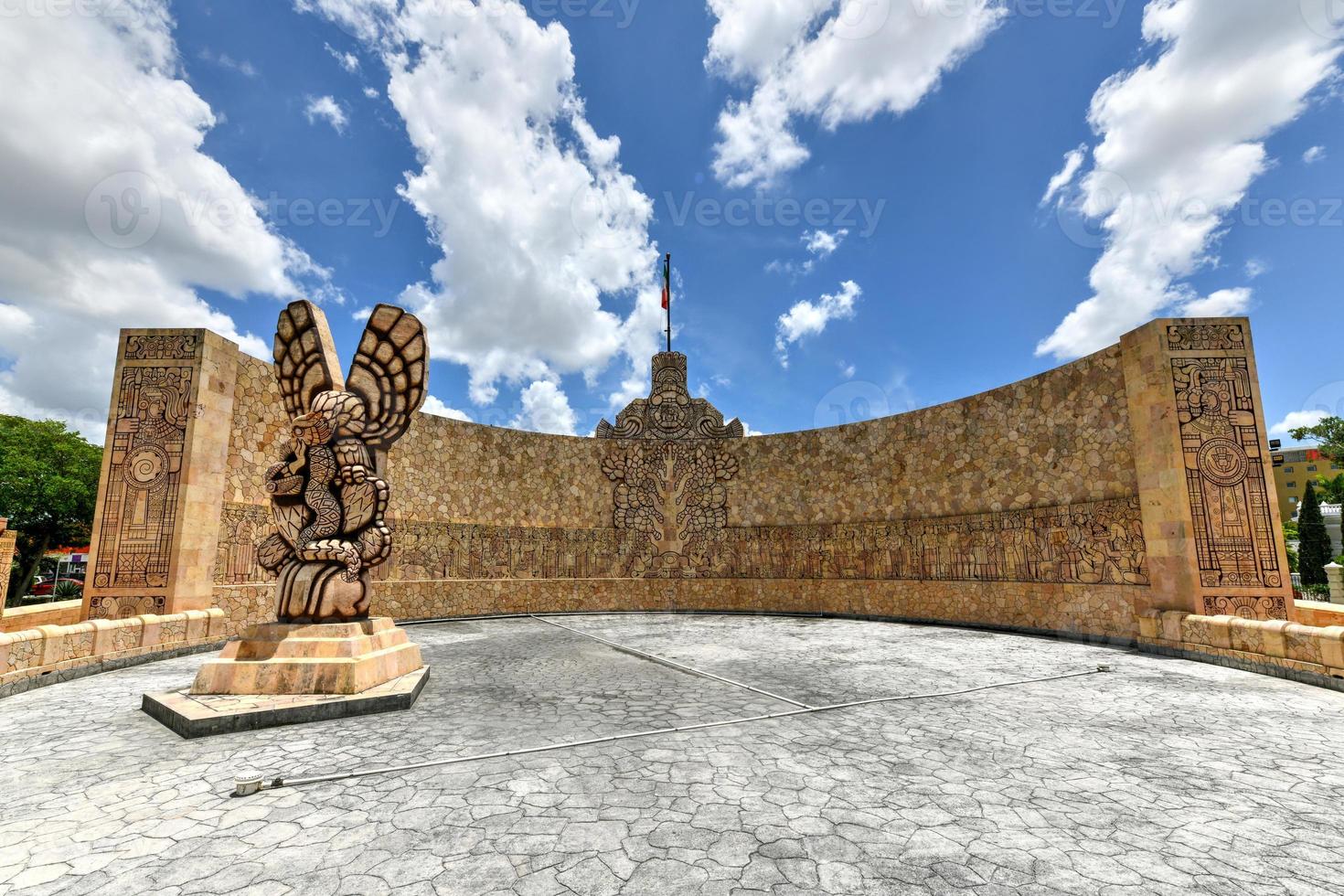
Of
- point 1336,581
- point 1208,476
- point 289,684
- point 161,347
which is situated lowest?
point 289,684

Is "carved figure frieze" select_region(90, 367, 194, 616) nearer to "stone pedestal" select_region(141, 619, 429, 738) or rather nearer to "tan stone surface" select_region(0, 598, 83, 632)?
"tan stone surface" select_region(0, 598, 83, 632)

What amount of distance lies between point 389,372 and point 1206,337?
36.6 ft

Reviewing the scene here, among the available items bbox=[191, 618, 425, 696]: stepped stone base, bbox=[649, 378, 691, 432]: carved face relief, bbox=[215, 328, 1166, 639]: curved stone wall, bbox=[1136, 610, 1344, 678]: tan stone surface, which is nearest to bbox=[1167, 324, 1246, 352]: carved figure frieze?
bbox=[215, 328, 1166, 639]: curved stone wall

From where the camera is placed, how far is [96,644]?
711 cm

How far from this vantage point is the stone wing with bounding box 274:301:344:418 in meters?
6.33

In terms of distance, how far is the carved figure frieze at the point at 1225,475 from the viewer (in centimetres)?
777

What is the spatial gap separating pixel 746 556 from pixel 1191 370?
9.55 metres

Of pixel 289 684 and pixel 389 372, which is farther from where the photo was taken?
pixel 389 372

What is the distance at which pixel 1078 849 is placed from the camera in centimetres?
260

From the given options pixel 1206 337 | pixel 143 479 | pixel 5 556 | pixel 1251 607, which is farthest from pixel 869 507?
pixel 5 556

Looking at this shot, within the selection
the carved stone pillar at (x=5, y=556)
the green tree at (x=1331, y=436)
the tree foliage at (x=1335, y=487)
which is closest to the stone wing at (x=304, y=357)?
the carved stone pillar at (x=5, y=556)

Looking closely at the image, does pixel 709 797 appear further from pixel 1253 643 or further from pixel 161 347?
pixel 161 347

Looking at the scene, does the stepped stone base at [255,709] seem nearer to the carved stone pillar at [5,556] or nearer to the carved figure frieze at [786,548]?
the carved figure frieze at [786,548]

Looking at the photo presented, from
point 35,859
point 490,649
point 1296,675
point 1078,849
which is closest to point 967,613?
point 1296,675
